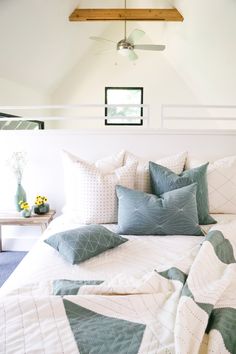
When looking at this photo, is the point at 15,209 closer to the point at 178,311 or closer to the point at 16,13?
the point at 178,311

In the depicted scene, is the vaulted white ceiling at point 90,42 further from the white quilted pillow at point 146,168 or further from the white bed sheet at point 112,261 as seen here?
the white bed sheet at point 112,261

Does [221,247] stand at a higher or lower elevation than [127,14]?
lower

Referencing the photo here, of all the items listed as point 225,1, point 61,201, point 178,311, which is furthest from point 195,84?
point 178,311

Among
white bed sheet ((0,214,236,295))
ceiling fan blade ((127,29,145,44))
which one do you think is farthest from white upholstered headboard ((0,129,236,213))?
ceiling fan blade ((127,29,145,44))

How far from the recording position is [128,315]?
0.80 meters

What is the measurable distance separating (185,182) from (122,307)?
1085 millimetres

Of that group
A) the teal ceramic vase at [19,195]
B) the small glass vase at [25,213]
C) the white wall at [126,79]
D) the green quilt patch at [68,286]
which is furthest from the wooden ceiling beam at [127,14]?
the green quilt patch at [68,286]

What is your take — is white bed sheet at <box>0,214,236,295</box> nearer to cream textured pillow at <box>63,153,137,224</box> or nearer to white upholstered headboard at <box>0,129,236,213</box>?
cream textured pillow at <box>63,153,137,224</box>

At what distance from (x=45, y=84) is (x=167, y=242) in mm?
4462

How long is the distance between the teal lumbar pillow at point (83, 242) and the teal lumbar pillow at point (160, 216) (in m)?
0.19

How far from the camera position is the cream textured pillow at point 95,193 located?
173 cm

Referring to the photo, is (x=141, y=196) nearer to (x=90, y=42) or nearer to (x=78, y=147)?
(x=78, y=147)

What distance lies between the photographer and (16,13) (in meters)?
2.97

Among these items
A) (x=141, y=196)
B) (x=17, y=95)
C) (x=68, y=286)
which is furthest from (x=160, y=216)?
(x=17, y=95)
